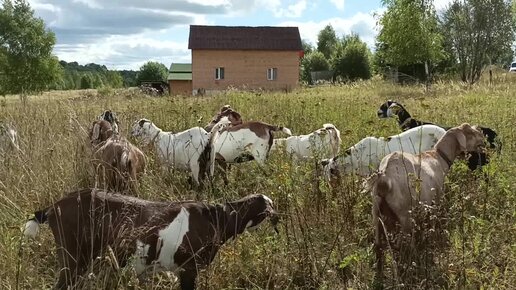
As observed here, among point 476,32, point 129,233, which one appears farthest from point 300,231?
point 476,32

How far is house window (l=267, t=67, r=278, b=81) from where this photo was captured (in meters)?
42.0

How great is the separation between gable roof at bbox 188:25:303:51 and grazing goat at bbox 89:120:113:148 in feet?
115

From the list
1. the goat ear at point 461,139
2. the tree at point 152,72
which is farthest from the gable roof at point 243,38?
the goat ear at point 461,139

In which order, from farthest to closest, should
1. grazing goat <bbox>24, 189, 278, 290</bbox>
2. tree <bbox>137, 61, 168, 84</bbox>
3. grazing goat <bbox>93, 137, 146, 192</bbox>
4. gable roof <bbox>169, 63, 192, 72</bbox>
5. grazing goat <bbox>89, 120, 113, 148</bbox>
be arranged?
tree <bbox>137, 61, 168, 84</bbox> < gable roof <bbox>169, 63, 192, 72</bbox> < grazing goat <bbox>89, 120, 113, 148</bbox> < grazing goat <bbox>93, 137, 146, 192</bbox> < grazing goat <bbox>24, 189, 278, 290</bbox>

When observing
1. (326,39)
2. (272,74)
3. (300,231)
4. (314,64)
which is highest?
(326,39)

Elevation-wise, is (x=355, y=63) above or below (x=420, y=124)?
above

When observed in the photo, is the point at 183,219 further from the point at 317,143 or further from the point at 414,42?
the point at 414,42

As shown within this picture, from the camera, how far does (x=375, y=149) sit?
19.8ft

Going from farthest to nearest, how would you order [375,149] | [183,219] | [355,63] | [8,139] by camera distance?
1. [355,63]
2. [8,139]
3. [375,149]
4. [183,219]

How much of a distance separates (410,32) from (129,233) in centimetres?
2321

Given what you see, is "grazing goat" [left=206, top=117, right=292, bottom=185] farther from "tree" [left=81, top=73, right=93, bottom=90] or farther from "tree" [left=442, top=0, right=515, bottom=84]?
"tree" [left=81, top=73, right=93, bottom=90]

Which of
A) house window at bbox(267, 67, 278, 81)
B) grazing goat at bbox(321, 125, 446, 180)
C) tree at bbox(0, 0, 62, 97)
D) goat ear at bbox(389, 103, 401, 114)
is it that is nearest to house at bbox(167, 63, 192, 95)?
house window at bbox(267, 67, 278, 81)

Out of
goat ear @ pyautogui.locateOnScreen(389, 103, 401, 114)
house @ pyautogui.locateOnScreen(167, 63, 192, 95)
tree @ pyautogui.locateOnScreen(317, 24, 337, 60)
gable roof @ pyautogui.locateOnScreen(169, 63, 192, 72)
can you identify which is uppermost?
tree @ pyautogui.locateOnScreen(317, 24, 337, 60)

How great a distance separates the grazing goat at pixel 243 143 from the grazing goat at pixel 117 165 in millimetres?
1554
